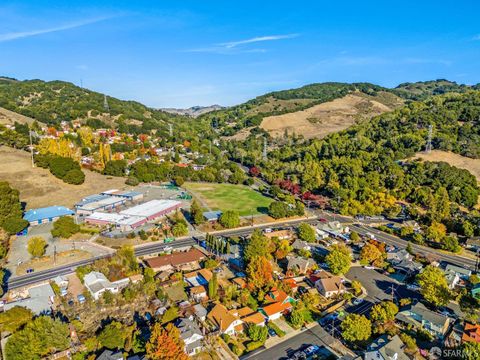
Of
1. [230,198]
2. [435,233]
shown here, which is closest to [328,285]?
[435,233]

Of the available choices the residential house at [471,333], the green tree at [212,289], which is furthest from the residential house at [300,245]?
the residential house at [471,333]

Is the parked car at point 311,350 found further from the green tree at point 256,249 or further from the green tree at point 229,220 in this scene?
the green tree at point 229,220

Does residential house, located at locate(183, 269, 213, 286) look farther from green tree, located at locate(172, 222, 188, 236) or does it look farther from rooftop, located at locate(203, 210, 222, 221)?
rooftop, located at locate(203, 210, 222, 221)

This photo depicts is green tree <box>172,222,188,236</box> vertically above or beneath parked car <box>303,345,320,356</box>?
above

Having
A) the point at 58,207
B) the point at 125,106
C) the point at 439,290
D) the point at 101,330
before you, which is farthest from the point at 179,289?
the point at 125,106

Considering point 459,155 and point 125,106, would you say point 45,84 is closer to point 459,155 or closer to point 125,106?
point 125,106

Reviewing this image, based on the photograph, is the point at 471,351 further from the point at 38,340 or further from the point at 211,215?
the point at 211,215

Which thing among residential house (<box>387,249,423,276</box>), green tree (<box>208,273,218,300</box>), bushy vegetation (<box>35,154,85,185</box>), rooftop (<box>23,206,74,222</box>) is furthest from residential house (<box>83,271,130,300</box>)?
bushy vegetation (<box>35,154,85,185</box>)
